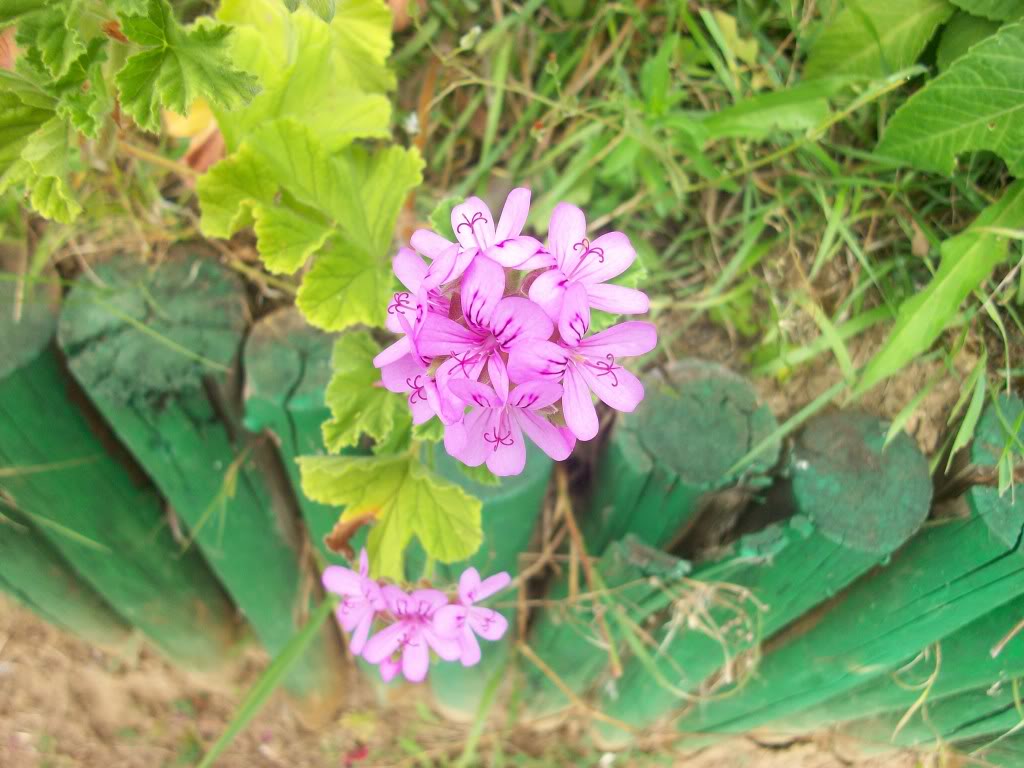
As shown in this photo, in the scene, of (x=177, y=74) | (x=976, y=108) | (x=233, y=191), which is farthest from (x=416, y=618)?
(x=976, y=108)

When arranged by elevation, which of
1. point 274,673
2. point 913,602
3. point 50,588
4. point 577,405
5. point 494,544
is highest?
point 577,405

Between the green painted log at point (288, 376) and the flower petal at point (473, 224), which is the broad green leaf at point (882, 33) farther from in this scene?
the green painted log at point (288, 376)

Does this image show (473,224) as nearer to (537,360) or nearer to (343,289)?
(537,360)

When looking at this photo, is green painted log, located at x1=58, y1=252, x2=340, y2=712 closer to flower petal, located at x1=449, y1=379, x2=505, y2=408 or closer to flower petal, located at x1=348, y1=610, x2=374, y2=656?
flower petal, located at x1=348, y1=610, x2=374, y2=656

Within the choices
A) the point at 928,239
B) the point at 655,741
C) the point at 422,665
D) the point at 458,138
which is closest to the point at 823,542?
the point at 928,239

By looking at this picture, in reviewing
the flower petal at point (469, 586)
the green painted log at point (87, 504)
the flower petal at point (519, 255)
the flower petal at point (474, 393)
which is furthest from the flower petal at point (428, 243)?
the green painted log at point (87, 504)

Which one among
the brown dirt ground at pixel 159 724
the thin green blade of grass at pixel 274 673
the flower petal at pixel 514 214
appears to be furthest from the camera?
the brown dirt ground at pixel 159 724
